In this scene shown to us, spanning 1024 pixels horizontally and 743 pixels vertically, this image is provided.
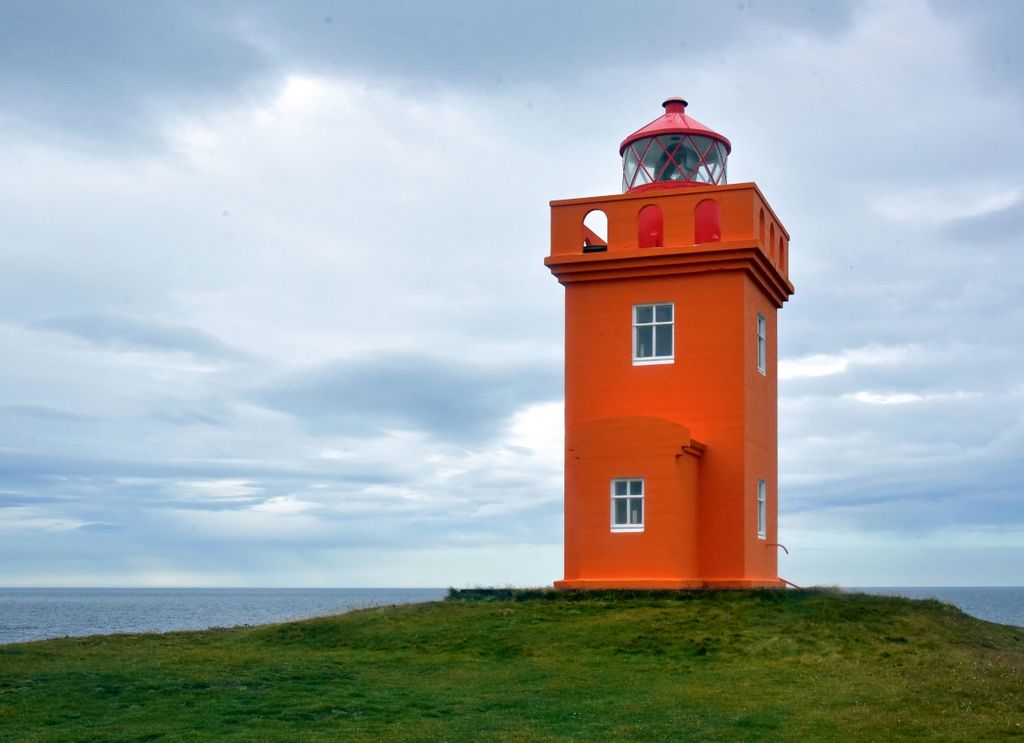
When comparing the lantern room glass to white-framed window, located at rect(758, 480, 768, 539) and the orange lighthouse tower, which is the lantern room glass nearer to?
the orange lighthouse tower

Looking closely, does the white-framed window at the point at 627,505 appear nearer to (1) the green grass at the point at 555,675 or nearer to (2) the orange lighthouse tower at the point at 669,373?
(2) the orange lighthouse tower at the point at 669,373

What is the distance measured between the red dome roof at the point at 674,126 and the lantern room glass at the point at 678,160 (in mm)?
105

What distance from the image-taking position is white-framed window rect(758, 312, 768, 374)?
29.0m

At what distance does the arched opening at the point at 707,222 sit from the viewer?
2817 centimetres

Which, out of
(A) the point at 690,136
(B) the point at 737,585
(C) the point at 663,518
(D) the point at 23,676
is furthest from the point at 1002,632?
(D) the point at 23,676

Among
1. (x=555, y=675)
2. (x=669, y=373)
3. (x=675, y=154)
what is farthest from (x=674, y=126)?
(x=555, y=675)

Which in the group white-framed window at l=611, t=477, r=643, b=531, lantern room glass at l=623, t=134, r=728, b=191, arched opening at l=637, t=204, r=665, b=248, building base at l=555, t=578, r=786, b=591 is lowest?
building base at l=555, t=578, r=786, b=591

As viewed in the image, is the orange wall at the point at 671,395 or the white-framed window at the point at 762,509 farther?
the white-framed window at the point at 762,509

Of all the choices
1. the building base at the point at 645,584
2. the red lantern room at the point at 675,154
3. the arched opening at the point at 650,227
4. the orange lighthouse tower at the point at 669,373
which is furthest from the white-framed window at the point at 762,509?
the red lantern room at the point at 675,154

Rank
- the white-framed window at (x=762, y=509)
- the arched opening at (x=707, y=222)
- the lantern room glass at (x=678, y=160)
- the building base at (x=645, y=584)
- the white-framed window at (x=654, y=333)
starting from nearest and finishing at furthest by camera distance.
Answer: the building base at (x=645, y=584)
the white-framed window at (x=654, y=333)
the arched opening at (x=707, y=222)
the white-framed window at (x=762, y=509)
the lantern room glass at (x=678, y=160)

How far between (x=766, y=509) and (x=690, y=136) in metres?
9.23

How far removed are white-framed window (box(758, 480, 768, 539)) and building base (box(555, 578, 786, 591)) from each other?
5.71 feet

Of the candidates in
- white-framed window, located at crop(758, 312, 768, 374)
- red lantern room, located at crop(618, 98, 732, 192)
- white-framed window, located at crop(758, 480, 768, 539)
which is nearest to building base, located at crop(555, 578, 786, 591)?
white-framed window, located at crop(758, 480, 768, 539)

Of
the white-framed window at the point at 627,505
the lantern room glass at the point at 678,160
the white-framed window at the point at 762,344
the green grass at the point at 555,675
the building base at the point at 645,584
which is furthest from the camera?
the white-framed window at the point at 762,344
